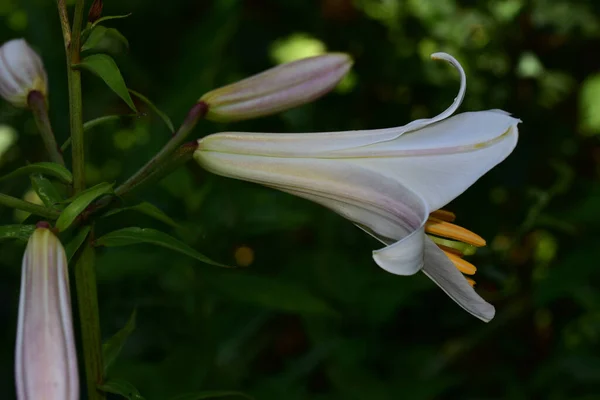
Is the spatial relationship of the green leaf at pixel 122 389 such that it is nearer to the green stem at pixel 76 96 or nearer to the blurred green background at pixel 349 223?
the green stem at pixel 76 96

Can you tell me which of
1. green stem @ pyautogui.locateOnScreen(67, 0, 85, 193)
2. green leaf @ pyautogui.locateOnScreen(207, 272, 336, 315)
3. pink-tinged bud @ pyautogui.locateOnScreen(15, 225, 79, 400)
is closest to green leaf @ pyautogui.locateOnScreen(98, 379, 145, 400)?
pink-tinged bud @ pyautogui.locateOnScreen(15, 225, 79, 400)

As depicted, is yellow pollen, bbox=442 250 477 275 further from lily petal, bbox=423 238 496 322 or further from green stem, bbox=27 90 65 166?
green stem, bbox=27 90 65 166

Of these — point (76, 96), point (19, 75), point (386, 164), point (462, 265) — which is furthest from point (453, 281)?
point (19, 75)

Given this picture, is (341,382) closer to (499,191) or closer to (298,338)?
(298,338)

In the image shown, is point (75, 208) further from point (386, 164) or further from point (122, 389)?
point (386, 164)

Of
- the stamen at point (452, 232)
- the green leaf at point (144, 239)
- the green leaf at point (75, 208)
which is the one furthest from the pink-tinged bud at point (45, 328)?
the stamen at point (452, 232)
